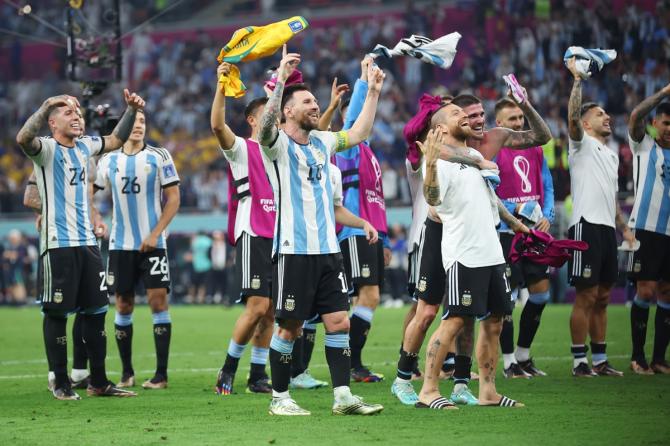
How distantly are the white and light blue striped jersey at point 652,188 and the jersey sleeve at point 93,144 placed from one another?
5.31m

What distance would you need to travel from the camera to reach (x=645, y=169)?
11.4m

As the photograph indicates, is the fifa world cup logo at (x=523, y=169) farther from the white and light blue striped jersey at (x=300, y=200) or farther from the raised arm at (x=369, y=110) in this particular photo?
the white and light blue striped jersey at (x=300, y=200)

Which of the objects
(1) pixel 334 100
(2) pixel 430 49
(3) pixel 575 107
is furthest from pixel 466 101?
(3) pixel 575 107

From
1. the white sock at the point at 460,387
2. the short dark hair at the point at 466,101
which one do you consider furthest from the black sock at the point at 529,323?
the short dark hair at the point at 466,101

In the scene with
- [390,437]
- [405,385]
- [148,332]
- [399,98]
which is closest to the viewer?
[390,437]

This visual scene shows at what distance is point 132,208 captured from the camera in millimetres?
10906

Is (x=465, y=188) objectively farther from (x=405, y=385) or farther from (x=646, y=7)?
(x=646, y=7)

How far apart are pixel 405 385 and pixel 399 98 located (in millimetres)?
21155

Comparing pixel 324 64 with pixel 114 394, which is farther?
pixel 324 64

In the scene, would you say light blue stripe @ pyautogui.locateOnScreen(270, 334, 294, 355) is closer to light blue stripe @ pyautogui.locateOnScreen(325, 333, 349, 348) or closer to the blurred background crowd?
light blue stripe @ pyautogui.locateOnScreen(325, 333, 349, 348)

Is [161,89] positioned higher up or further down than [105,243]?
higher up

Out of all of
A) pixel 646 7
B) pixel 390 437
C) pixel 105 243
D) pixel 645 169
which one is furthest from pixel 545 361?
pixel 646 7

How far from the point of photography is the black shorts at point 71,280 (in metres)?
9.45

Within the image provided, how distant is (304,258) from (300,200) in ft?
1.38
